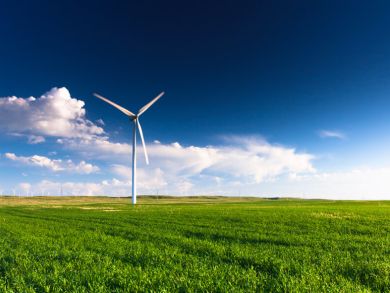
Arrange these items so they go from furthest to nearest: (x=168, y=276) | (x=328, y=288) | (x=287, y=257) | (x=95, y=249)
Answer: (x=95, y=249), (x=287, y=257), (x=168, y=276), (x=328, y=288)

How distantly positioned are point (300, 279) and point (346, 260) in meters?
3.88

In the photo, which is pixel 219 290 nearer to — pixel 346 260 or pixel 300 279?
pixel 300 279

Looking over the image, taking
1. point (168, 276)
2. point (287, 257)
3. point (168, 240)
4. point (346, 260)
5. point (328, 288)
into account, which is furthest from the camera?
point (168, 240)

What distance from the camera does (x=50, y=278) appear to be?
1017cm

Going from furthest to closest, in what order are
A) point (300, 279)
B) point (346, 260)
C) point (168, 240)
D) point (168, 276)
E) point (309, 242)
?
point (168, 240) < point (309, 242) < point (346, 260) < point (168, 276) < point (300, 279)

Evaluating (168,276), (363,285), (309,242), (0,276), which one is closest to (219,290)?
(168,276)

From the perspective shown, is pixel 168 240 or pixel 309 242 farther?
pixel 168 240

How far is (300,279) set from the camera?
9.69 m

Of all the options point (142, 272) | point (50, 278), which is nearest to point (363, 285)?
point (142, 272)

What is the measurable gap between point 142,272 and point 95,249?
20.6 ft

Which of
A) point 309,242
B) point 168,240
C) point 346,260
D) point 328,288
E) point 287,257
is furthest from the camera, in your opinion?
point 168,240

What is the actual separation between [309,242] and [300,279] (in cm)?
872

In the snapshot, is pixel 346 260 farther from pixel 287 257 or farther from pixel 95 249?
pixel 95 249

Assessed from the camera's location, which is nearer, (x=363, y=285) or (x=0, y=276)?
(x=363, y=285)
